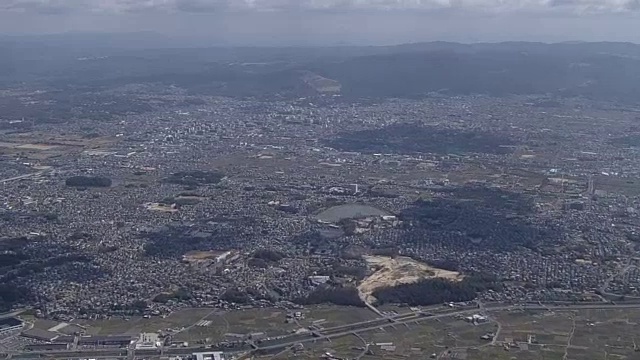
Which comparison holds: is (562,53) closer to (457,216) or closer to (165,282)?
(457,216)

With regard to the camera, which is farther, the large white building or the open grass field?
the large white building

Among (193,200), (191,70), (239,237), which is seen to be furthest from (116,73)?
(239,237)

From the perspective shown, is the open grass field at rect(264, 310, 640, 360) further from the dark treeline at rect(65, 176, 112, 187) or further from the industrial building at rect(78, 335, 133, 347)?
the dark treeline at rect(65, 176, 112, 187)

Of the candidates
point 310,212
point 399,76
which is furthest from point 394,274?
point 399,76

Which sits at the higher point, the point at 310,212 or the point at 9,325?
the point at 310,212

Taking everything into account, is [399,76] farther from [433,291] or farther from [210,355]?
[210,355]

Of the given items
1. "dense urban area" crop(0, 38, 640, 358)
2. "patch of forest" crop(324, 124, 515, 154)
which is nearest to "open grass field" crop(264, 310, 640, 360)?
"dense urban area" crop(0, 38, 640, 358)
